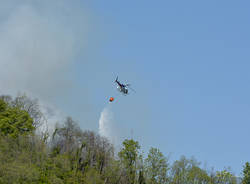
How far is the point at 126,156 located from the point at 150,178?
6.31 m

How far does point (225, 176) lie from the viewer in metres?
69.2

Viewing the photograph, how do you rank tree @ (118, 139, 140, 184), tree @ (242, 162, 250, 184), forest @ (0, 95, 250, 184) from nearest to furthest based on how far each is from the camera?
1. forest @ (0, 95, 250, 184)
2. tree @ (118, 139, 140, 184)
3. tree @ (242, 162, 250, 184)

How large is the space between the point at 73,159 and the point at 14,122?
Result: 12.9 meters

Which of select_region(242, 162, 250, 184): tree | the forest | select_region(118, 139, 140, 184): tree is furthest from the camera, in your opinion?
select_region(242, 162, 250, 184): tree

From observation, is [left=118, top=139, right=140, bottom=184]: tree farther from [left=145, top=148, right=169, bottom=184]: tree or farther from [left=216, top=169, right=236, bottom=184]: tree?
[left=216, top=169, right=236, bottom=184]: tree

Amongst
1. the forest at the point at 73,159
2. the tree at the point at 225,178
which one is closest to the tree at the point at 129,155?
the forest at the point at 73,159

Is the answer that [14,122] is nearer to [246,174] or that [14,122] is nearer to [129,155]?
[129,155]

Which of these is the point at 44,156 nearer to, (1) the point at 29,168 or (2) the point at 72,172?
(2) the point at 72,172

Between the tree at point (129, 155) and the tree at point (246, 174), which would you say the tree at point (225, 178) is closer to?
the tree at point (246, 174)

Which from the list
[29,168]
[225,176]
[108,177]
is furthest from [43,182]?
[225,176]

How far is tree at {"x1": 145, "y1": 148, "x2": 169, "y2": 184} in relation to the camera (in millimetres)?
63562

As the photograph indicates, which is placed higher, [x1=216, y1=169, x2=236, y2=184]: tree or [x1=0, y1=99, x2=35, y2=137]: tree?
[x1=0, y1=99, x2=35, y2=137]: tree

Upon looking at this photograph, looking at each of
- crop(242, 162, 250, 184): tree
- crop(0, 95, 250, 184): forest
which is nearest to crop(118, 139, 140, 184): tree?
crop(0, 95, 250, 184): forest

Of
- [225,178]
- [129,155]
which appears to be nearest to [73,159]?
[129,155]
